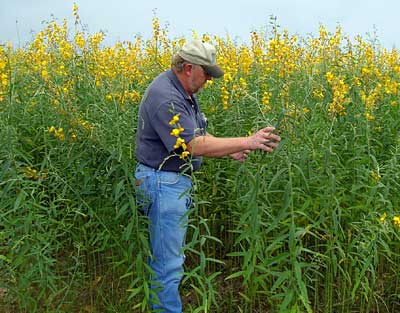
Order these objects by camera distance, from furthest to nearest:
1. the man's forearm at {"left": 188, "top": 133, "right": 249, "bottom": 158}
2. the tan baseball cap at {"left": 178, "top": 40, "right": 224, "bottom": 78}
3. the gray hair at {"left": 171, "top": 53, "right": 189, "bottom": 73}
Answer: the gray hair at {"left": 171, "top": 53, "right": 189, "bottom": 73}, the tan baseball cap at {"left": 178, "top": 40, "right": 224, "bottom": 78}, the man's forearm at {"left": 188, "top": 133, "right": 249, "bottom": 158}

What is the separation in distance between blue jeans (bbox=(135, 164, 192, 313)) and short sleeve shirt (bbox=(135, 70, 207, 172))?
8cm

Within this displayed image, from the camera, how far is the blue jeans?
349cm

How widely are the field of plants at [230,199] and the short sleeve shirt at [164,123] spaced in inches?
6.1

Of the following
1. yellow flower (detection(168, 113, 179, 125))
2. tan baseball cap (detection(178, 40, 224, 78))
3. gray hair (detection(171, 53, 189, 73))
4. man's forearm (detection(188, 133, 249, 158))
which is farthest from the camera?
gray hair (detection(171, 53, 189, 73))

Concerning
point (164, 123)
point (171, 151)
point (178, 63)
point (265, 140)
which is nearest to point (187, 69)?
point (178, 63)

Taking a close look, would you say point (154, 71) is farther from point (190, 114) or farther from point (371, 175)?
point (371, 175)

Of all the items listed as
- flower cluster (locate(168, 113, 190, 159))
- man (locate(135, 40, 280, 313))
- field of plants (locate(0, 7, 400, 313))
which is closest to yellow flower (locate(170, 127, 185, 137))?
flower cluster (locate(168, 113, 190, 159))

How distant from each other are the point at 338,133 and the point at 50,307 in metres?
2.36

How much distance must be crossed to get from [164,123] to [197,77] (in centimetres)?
40

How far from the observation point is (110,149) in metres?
3.52

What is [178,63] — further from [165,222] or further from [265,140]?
[165,222]

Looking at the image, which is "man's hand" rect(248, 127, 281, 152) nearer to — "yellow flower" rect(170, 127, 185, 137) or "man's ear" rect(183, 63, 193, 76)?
"yellow flower" rect(170, 127, 185, 137)

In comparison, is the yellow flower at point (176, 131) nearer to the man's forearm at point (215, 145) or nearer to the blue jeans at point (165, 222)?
the man's forearm at point (215, 145)

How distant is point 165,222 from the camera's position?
350cm
